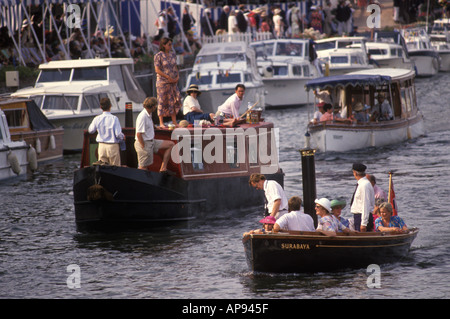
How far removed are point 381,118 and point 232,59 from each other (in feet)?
37.4

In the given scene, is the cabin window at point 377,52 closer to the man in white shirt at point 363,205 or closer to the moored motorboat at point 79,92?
the moored motorboat at point 79,92

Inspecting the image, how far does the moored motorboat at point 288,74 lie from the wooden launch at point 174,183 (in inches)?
849

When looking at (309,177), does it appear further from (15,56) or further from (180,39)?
(180,39)

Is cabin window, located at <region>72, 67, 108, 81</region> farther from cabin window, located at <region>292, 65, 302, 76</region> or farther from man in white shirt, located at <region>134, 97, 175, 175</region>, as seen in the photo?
man in white shirt, located at <region>134, 97, 175, 175</region>

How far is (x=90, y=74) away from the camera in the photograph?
104 ft

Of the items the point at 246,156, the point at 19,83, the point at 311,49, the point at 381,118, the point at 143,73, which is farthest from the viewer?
the point at 311,49

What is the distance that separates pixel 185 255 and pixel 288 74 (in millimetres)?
25991

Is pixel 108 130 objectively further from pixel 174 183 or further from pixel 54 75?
pixel 54 75

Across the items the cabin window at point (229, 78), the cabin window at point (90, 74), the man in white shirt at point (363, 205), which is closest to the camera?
the man in white shirt at point (363, 205)

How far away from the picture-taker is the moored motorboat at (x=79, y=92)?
29.6 m

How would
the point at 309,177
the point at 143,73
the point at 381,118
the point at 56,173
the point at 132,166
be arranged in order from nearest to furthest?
the point at 309,177
the point at 132,166
the point at 56,173
the point at 381,118
the point at 143,73

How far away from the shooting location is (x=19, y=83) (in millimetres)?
32438

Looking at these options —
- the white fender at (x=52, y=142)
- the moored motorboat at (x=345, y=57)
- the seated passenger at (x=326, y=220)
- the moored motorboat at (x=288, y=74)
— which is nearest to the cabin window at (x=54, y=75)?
the white fender at (x=52, y=142)

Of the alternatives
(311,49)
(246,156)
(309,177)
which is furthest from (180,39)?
(309,177)
